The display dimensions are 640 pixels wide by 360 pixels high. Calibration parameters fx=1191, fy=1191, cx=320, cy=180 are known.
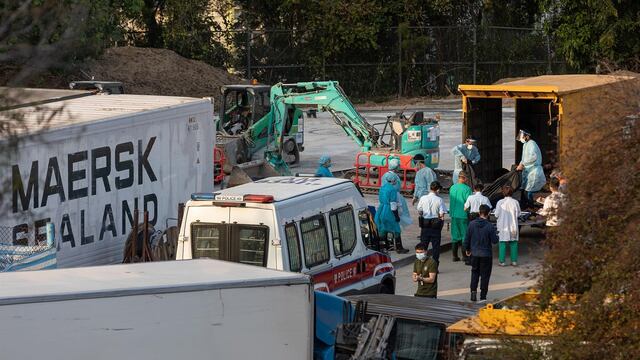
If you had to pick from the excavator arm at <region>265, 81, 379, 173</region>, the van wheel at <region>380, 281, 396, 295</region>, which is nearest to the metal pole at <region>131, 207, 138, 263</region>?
the van wheel at <region>380, 281, 396, 295</region>

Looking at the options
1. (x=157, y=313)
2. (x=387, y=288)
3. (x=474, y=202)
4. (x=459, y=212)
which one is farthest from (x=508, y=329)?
(x=459, y=212)

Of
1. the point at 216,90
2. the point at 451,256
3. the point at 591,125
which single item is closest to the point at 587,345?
the point at 591,125

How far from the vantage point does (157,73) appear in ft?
152

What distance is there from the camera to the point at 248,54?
53.2 meters

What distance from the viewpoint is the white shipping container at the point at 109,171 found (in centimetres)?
1536

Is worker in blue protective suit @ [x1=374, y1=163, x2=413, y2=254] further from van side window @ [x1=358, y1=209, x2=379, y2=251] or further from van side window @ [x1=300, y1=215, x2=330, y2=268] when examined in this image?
van side window @ [x1=300, y1=215, x2=330, y2=268]

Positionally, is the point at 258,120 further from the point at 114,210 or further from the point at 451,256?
the point at 114,210

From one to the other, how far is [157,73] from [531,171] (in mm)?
26239

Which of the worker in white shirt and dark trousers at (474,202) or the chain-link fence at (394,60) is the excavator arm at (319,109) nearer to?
the worker in white shirt and dark trousers at (474,202)

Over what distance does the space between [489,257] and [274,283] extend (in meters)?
7.37

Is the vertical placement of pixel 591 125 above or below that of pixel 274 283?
above

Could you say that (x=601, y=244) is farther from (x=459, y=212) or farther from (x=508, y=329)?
(x=459, y=212)

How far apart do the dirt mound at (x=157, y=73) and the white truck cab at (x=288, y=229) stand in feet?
96.9

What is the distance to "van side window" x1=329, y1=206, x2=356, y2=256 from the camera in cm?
1566
